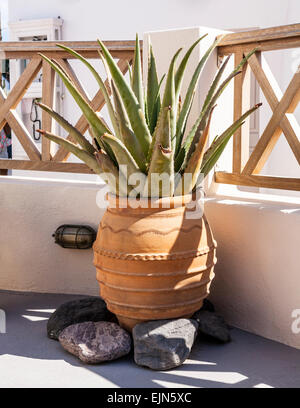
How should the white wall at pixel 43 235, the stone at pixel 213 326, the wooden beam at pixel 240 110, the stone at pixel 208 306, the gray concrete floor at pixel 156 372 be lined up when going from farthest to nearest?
the white wall at pixel 43 235
the wooden beam at pixel 240 110
the stone at pixel 208 306
the stone at pixel 213 326
the gray concrete floor at pixel 156 372

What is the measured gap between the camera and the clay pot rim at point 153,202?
272 centimetres

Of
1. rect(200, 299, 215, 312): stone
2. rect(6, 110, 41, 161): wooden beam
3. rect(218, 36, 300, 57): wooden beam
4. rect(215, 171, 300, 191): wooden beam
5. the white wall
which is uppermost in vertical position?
rect(218, 36, 300, 57): wooden beam

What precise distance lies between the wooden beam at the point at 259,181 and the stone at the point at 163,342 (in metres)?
0.81

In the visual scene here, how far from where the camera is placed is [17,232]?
3.73m

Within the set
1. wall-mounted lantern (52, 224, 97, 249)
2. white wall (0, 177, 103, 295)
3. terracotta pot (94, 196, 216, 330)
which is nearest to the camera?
terracotta pot (94, 196, 216, 330)

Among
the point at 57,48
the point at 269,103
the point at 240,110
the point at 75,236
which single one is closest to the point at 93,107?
the point at 57,48

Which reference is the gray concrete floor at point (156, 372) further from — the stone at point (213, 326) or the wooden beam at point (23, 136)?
the wooden beam at point (23, 136)

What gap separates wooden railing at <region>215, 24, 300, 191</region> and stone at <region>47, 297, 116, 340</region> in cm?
94

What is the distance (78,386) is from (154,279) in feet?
1.83

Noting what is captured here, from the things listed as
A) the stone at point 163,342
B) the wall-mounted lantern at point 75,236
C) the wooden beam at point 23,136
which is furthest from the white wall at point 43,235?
the stone at point 163,342

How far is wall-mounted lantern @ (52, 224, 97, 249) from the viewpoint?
Result: 3.50m

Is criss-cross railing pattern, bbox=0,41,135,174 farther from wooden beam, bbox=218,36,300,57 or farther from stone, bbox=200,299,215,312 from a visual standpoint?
stone, bbox=200,299,215,312

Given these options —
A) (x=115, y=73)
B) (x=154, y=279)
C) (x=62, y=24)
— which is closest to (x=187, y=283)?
(x=154, y=279)

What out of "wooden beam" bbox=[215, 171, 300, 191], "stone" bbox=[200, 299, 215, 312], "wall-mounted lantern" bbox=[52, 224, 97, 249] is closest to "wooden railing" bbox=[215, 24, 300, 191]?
"wooden beam" bbox=[215, 171, 300, 191]
